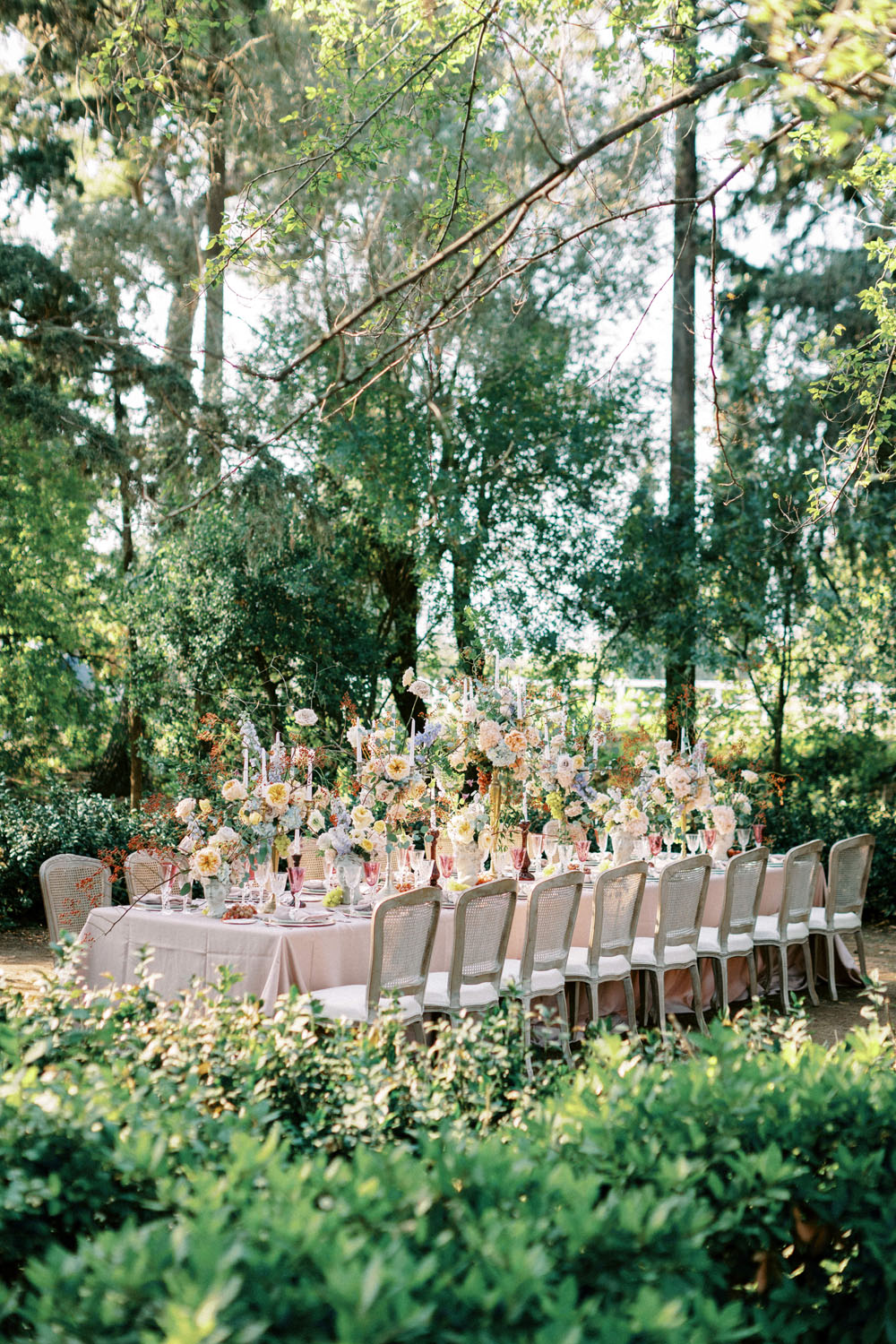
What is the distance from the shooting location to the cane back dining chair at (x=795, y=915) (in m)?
7.21

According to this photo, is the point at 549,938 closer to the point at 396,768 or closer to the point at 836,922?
the point at 396,768

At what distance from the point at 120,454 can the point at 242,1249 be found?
8199 mm

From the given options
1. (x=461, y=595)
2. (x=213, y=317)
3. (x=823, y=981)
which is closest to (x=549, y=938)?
(x=823, y=981)

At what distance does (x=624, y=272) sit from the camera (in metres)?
13.4

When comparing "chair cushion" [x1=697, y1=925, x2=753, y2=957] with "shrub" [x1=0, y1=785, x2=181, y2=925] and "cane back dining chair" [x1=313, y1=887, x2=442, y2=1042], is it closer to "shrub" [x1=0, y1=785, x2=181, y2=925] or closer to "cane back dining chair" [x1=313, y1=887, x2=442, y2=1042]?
"cane back dining chair" [x1=313, y1=887, x2=442, y2=1042]

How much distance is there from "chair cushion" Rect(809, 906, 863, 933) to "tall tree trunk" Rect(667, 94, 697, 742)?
4014 millimetres

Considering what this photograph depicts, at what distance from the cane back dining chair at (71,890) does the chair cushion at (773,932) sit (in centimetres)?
382

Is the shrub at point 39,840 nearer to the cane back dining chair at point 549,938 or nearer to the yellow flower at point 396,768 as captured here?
the yellow flower at point 396,768

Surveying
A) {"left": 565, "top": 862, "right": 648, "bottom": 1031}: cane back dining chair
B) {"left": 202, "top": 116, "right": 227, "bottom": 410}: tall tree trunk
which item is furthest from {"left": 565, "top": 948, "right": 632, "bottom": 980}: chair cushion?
{"left": 202, "top": 116, "right": 227, "bottom": 410}: tall tree trunk

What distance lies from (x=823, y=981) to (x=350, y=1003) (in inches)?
164

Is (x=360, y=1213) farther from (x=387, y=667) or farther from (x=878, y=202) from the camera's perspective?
(x=387, y=667)

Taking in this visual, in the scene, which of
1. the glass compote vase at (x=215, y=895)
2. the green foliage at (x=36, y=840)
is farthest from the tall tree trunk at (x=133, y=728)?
the glass compote vase at (x=215, y=895)

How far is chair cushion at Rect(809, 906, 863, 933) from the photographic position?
25.1 feet

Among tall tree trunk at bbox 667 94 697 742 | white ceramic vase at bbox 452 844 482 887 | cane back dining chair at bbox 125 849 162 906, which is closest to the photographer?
white ceramic vase at bbox 452 844 482 887
